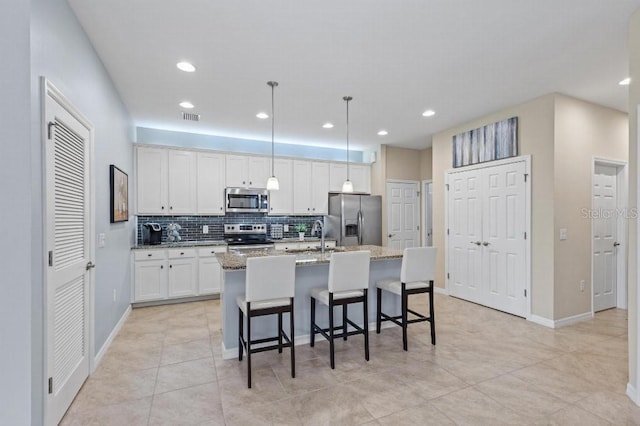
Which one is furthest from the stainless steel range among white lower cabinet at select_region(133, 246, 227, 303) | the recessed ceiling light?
the recessed ceiling light

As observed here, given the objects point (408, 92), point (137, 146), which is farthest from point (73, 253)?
point (408, 92)

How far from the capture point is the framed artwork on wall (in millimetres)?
3199

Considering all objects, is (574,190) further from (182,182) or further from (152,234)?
(152,234)

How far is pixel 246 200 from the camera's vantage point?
535 centimetres

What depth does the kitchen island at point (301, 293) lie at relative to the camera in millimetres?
2887

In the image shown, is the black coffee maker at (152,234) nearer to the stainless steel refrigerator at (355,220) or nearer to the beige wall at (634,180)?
the stainless steel refrigerator at (355,220)

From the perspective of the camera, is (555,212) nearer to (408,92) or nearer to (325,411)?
(408,92)

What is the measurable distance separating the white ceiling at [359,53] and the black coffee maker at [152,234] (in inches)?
63.6

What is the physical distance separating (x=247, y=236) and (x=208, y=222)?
693 mm

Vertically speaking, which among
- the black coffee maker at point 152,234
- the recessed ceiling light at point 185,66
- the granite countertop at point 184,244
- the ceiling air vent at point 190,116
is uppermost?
the recessed ceiling light at point 185,66

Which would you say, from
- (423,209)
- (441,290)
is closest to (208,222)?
(441,290)

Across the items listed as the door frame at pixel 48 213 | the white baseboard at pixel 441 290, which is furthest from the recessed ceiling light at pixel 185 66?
the white baseboard at pixel 441 290

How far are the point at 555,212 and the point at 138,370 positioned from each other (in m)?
4.55

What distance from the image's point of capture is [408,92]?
3.62m
